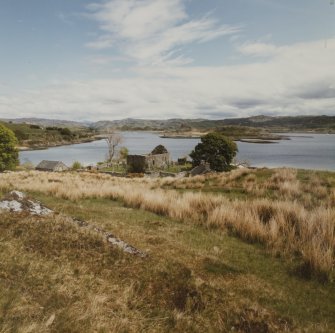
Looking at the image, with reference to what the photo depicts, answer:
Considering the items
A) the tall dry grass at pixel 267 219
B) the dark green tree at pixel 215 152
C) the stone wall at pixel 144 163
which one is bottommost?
the stone wall at pixel 144 163

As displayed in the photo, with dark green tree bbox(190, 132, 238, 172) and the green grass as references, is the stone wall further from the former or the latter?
the green grass

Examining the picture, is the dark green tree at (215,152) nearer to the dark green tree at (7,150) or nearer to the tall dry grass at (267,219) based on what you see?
the dark green tree at (7,150)

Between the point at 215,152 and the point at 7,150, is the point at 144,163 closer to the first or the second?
the point at 215,152

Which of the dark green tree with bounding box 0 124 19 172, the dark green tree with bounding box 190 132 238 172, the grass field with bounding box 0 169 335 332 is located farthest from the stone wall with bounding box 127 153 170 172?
the grass field with bounding box 0 169 335 332

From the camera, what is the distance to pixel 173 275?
17.9ft

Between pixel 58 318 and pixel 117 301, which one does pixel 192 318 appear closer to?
pixel 117 301

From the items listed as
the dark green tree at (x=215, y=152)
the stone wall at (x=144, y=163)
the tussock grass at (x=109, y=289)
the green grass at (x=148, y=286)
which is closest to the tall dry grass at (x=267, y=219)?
the green grass at (x=148, y=286)

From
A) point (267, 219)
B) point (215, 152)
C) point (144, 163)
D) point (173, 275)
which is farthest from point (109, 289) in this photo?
point (144, 163)

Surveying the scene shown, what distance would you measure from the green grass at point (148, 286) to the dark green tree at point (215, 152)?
5841cm

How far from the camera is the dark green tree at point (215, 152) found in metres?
65.4

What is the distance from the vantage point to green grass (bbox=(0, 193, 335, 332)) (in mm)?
4137

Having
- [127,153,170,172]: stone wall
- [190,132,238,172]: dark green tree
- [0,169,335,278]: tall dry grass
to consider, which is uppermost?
Result: [0,169,335,278]: tall dry grass

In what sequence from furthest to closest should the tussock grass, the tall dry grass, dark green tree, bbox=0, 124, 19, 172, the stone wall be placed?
the stone wall, dark green tree, bbox=0, 124, 19, 172, the tall dry grass, the tussock grass

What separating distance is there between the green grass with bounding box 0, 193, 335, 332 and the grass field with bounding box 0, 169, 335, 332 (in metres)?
0.02
